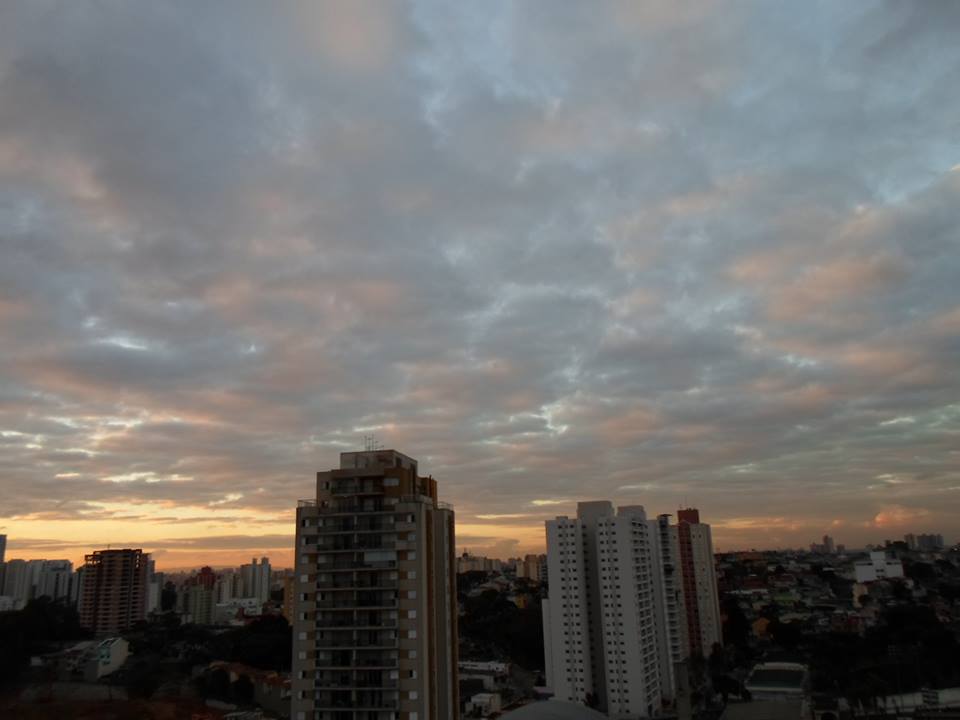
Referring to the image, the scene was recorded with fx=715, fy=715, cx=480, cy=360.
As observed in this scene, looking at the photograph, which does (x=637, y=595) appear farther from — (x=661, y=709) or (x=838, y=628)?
(x=838, y=628)

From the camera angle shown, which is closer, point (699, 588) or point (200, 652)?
point (200, 652)

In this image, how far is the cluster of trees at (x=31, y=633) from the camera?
53562 mm

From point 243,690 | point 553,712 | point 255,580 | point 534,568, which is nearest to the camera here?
point 553,712

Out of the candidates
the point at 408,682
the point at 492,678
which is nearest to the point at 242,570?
the point at 492,678

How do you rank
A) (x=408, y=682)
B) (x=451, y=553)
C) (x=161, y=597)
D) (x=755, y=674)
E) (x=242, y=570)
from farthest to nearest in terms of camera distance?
(x=242, y=570) < (x=161, y=597) < (x=755, y=674) < (x=451, y=553) < (x=408, y=682)

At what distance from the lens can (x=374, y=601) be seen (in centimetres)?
2842

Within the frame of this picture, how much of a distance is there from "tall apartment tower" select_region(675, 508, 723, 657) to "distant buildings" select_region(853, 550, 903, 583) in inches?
2932

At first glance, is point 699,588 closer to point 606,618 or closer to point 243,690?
point 606,618

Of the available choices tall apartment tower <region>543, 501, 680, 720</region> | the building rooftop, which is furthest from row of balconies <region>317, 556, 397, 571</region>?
tall apartment tower <region>543, 501, 680, 720</region>

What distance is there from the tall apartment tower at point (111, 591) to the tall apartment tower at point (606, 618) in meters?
70.1

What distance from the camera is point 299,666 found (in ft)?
93.4

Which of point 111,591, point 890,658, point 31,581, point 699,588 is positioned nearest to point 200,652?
point 111,591

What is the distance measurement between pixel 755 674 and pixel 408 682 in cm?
5010

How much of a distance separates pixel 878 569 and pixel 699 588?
82143 mm
